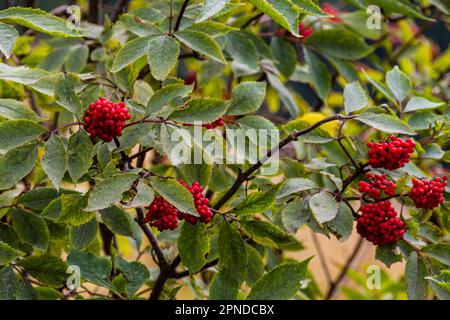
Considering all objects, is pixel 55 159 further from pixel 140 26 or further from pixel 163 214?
pixel 140 26

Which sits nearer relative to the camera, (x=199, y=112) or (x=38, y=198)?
(x=199, y=112)

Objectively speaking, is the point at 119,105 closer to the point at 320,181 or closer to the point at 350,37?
the point at 320,181

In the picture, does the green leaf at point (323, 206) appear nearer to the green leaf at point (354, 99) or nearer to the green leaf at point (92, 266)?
the green leaf at point (354, 99)

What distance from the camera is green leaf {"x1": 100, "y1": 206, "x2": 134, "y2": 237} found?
0.97 metres

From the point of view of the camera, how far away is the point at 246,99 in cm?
100

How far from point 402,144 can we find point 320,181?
20 cm

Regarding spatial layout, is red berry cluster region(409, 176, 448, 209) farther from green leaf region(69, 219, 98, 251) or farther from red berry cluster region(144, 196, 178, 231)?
green leaf region(69, 219, 98, 251)

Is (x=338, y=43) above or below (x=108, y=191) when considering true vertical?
below

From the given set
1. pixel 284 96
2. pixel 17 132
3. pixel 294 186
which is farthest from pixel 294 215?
pixel 284 96

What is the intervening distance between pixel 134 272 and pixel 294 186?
0.23 m

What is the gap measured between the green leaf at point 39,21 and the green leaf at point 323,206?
1.15 ft

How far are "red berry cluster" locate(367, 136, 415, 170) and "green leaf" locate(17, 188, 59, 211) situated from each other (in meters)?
0.42

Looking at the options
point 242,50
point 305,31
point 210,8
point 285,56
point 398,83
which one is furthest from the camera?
point 305,31
